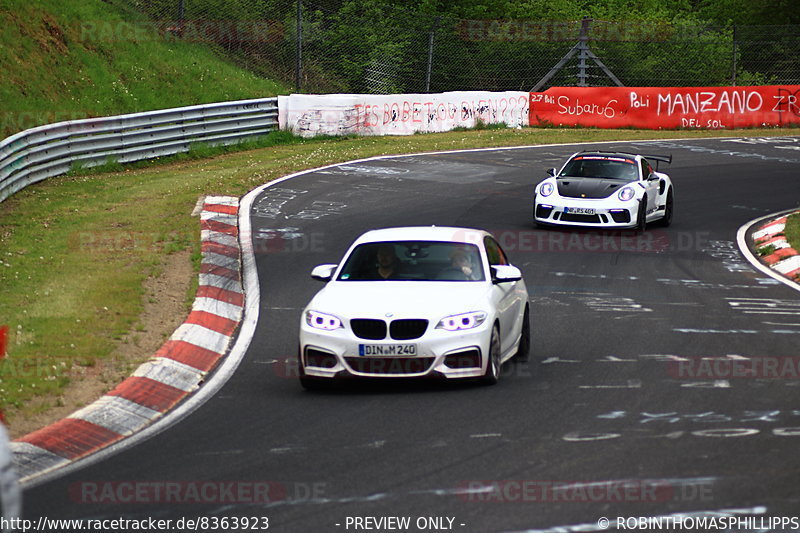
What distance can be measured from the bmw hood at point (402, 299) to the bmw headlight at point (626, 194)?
10.0 m

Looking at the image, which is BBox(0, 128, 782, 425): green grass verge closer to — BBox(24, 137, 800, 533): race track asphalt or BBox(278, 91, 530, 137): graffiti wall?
BBox(278, 91, 530, 137): graffiti wall

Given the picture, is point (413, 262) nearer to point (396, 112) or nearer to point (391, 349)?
point (391, 349)

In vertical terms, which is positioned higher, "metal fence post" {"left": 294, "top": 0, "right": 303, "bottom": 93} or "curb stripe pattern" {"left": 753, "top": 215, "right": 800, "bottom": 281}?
"metal fence post" {"left": 294, "top": 0, "right": 303, "bottom": 93}

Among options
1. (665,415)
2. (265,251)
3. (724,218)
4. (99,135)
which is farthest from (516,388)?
(99,135)

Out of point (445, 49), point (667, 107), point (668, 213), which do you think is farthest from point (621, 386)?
point (667, 107)

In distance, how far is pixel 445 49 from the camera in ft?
121

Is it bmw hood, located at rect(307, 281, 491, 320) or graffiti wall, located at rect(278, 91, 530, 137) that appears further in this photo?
graffiti wall, located at rect(278, 91, 530, 137)

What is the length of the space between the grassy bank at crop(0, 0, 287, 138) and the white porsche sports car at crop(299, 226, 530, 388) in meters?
16.4

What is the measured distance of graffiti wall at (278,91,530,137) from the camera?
31547 mm

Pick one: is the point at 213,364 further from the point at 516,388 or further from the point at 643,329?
the point at 643,329

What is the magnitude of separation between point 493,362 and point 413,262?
1.35 meters

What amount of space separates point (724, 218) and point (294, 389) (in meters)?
13.9

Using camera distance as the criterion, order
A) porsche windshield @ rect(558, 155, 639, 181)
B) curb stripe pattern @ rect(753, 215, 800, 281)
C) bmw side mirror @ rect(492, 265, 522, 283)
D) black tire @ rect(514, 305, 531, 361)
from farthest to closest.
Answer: porsche windshield @ rect(558, 155, 639, 181) → curb stripe pattern @ rect(753, 215, 800, 281) → black tire @ rect(514, 305, 531, 361) → bmw side mirror @ rect(492, 265, 522, 283)

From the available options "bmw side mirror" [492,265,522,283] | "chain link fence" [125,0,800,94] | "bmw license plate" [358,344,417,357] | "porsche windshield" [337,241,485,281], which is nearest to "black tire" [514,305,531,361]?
"bmw side mirror" [492,265,522,283]
